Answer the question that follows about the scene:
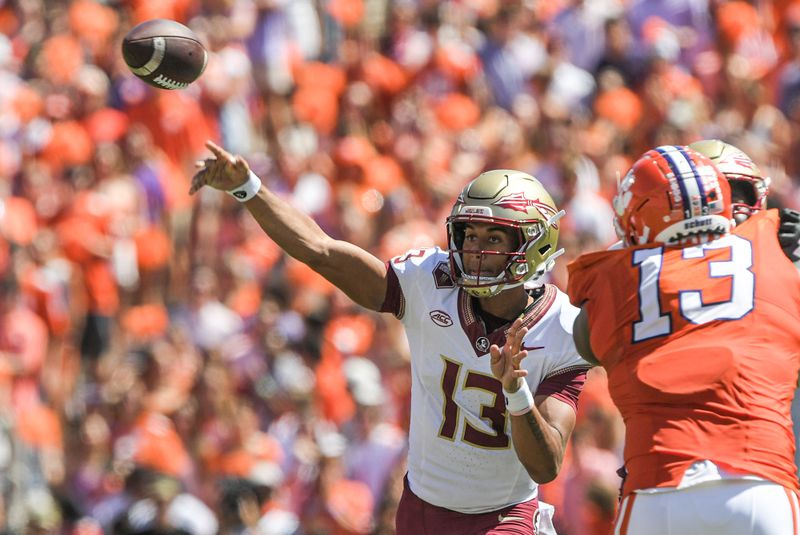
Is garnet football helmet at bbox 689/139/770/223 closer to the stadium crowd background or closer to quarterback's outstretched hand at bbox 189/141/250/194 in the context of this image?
quarterback's outstretched hand at bbox 189/141/250/194

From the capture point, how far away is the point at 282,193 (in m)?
11.2

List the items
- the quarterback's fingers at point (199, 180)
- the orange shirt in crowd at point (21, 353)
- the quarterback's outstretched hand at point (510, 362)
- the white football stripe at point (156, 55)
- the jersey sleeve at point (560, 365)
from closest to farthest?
the quarterback's outstretched hand at point (510, 362) → the jersey sleeve at point (560, 365) → the quarterback's fingers at point (199, 180) → the white football stripe at point (156, 55) → the orange shirt in crowd at point (21, 353)

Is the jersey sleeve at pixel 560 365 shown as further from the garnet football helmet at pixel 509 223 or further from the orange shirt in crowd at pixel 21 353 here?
the orange shirt in crowd at pixel 21 353

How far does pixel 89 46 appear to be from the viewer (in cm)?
1175

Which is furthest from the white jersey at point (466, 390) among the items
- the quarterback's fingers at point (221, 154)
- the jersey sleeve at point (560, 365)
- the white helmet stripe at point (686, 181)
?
the white helmet stripe at point (686, 181)

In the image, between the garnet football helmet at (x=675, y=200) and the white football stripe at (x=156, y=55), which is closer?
the garnet football helmet at (x=675, y=200)

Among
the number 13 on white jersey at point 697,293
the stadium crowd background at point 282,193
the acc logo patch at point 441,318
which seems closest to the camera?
the number 13 on white jersey at point 697,293

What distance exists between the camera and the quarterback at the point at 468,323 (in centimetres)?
527

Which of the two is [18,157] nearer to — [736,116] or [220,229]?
[220,229]

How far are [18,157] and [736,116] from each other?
559 cm

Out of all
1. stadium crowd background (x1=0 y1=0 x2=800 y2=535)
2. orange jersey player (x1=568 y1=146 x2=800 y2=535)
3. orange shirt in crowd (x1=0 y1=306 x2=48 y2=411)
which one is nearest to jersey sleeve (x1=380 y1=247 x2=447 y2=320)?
orange jersey player (x1=568 y1=146 x2=800 y2=535)

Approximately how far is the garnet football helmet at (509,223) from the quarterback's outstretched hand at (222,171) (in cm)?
78

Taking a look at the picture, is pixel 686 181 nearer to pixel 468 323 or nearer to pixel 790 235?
pixel 790 235

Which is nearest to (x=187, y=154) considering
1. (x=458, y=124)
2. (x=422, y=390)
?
(x=458, y=124)
